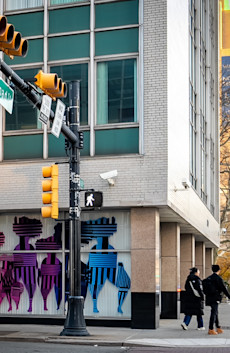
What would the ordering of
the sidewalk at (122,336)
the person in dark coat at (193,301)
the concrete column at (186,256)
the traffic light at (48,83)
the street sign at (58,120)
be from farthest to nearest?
the concrete column at (186,256), the person in dark coat at (193,301), the sidewalk at (122,336), the street sign at (58,120), the traffic light at (48,83)

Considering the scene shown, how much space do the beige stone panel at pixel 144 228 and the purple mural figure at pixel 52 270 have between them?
2.36 m

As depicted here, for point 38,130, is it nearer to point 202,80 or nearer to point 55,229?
point 55,229

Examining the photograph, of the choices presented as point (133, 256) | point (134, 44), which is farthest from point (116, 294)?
point (134, 44)

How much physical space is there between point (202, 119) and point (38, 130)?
1280 cm

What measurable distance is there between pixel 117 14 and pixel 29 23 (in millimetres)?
2720

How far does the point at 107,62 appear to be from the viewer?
20.2m

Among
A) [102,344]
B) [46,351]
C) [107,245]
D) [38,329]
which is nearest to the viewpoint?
[46,351]

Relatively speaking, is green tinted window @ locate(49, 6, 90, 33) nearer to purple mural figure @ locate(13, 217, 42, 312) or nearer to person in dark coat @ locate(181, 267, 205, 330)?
purple mural figure @ locate(13, 217, 42, 312)

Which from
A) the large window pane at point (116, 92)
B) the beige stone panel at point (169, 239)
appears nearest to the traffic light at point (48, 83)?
the large window pane at point (116, 92)

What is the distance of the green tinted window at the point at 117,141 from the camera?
772 inches

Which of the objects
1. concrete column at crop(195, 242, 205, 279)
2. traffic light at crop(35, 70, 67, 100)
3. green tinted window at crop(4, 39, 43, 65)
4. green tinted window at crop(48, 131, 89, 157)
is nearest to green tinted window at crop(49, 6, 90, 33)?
green tinted window at crop(4, 39, 43, 65)

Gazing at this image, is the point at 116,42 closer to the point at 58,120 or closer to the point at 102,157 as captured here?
the point at 102,157

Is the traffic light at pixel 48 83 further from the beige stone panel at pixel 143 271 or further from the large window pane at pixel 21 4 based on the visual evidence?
the large window pane at pixel 21 4

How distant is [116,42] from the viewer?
20047mm
